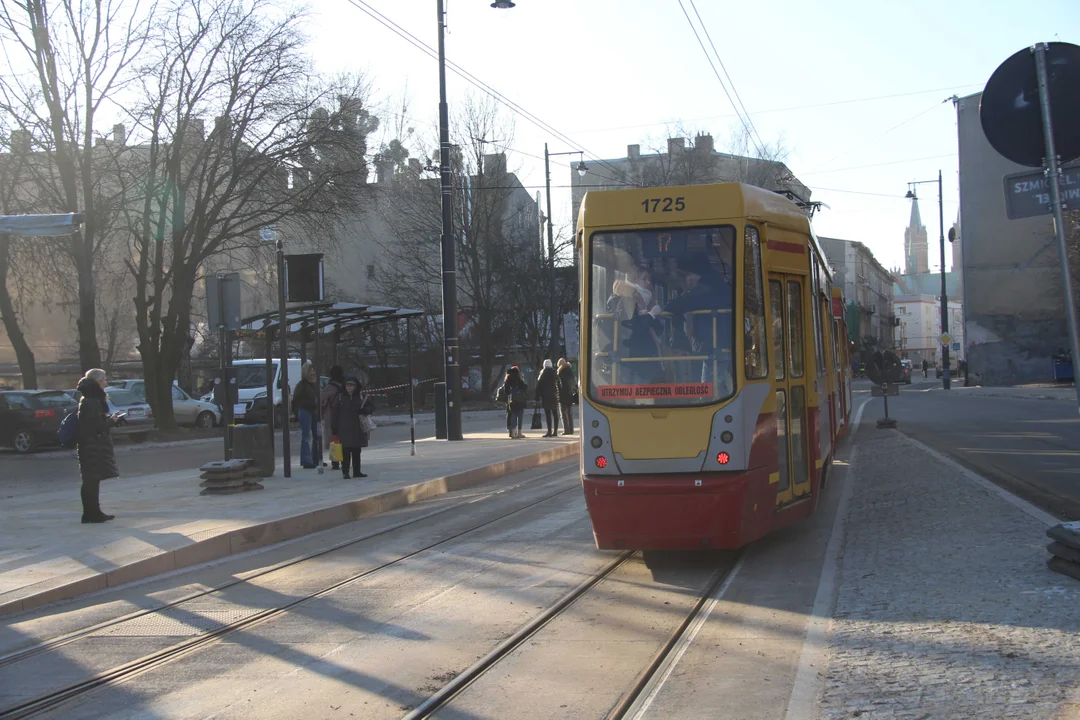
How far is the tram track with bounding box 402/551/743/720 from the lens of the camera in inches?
195

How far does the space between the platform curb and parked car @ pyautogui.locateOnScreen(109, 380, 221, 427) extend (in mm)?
19346

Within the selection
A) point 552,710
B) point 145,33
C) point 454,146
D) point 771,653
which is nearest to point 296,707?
point 552,710

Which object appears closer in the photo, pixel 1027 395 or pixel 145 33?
pixel 145 33

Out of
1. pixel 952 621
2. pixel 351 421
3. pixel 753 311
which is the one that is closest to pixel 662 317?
pixel 753 311

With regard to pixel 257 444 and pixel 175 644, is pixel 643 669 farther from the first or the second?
pixel 257 444

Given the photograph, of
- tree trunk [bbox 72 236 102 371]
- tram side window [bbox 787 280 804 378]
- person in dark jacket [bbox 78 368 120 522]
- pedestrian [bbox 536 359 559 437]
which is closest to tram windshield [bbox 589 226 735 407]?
tram side window [bbox 787 280 804 378]

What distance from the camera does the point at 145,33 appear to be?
25953 mm

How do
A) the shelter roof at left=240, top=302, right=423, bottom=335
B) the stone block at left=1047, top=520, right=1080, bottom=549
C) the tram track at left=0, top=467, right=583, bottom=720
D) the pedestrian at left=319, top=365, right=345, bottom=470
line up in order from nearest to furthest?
the tram track at left=0, top=467, right=583, bottom=720
the stone block at left=1047, top=520, right=1080, bottom=549
the pedestrian at left=319, top=365, right=345, bottom=470
the shelter roof at left=240, top=302, right=423, bottom=335

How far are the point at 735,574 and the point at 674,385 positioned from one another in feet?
5.13

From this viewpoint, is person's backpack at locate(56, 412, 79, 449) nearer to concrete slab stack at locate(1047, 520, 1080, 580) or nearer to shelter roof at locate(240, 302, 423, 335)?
shelter roof at locate(240, 302, 423, 335)

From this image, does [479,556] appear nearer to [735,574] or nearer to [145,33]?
[735,574]

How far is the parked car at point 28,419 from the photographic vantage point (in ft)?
74.9

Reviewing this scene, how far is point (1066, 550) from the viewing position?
6.80 m

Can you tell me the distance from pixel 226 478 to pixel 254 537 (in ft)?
11.3
